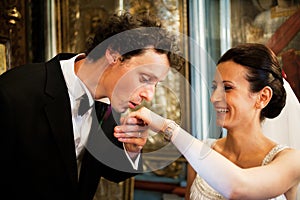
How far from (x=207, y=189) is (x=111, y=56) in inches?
22.1

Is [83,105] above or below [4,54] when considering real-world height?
below

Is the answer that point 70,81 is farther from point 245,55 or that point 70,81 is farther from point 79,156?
point 245,55

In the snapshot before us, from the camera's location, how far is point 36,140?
3.73ft

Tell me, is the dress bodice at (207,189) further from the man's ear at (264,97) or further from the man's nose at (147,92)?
the man's nose at (147,92)

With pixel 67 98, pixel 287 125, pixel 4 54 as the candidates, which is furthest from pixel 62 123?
pixel 4 54

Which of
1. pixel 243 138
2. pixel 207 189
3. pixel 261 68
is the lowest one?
pixel 207 189

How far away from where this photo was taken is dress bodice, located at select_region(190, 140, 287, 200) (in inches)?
44.4

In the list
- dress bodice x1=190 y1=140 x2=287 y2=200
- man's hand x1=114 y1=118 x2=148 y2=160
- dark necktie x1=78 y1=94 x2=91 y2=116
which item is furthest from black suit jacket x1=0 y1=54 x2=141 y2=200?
dress bodice x1=190 y1=140 x2=287 y2=200

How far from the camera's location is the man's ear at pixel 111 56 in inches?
43.1

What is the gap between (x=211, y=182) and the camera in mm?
948

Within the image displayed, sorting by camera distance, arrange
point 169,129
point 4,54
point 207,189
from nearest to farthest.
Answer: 1. point 169,129
2. point 207,189
3. point 4,54

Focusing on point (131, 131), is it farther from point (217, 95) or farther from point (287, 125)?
point (287, 125)

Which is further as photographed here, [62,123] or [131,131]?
[62,123]

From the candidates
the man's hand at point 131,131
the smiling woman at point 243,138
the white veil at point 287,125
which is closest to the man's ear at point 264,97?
the smiling woman at point 243,138
